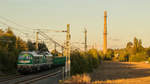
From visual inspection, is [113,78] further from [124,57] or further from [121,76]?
[124,57]

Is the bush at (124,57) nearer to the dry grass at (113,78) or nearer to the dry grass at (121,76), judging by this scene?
the dry grass at (121,76)

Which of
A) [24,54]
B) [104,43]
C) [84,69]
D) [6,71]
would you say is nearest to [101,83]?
[84,69]

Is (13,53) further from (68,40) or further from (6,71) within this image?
(68,40)

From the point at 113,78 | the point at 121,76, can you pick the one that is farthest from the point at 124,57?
the point at 113,78

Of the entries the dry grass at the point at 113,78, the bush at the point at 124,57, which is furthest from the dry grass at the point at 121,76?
the bush at the point at 124,57

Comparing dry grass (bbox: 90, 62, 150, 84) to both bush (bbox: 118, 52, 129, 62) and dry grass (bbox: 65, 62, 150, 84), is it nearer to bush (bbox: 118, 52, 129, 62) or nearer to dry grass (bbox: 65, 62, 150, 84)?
dry grass (bbox: 65, 62, 150, 84)

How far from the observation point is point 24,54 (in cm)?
3178

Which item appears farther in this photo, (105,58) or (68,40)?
(105,58)

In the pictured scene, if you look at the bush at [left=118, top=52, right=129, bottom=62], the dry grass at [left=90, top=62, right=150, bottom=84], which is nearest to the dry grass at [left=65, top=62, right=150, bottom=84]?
the dry grass at [left=90, top=62, right=150, bottom=84]

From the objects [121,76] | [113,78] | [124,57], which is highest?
[113,78]

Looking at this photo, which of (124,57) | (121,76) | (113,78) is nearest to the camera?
(113,78)

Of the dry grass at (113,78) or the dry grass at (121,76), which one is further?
the dry grass at (121,76)

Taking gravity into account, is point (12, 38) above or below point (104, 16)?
below

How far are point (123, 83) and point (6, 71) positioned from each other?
56.0ft
